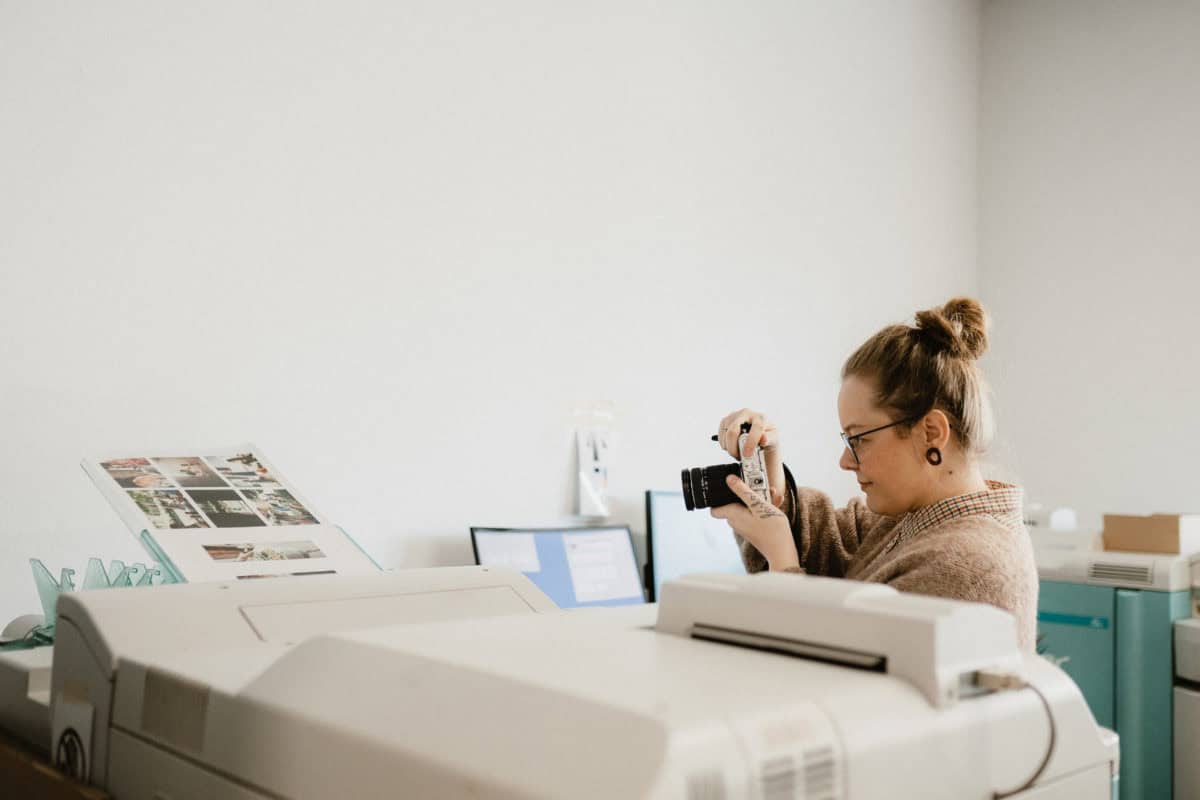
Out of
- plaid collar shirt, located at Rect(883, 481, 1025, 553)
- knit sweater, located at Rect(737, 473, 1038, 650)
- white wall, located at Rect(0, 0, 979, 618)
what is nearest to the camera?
knit sweater, located at Rect(737, 473, 1038, 650)

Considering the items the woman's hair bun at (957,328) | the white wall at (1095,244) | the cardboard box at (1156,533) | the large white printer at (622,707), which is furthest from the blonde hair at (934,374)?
the white wall at (1095,244)

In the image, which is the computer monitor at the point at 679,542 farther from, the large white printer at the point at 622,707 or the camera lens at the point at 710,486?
the large white printer at the point at 622,707

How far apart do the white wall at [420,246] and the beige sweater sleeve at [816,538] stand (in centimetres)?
82

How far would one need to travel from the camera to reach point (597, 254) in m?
2.48

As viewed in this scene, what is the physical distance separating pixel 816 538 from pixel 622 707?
1.12 meters

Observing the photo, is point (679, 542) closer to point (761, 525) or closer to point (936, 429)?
point (761, 525)

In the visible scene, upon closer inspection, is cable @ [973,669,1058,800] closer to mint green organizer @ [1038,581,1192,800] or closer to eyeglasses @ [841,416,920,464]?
eyeglasses @ [841,416,920,464]

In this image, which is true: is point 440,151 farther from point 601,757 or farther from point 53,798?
point 601,757

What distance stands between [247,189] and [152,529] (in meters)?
0.92

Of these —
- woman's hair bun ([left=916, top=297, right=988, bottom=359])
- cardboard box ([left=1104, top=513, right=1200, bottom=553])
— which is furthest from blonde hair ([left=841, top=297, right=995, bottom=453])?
cardboard box ([left=1104, top=513, right=1200, bottom=553])

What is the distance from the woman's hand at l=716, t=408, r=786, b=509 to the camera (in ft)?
4.94

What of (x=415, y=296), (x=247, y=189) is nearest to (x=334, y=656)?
(x=247, y=189)

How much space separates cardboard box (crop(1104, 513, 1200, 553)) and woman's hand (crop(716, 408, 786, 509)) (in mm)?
1735

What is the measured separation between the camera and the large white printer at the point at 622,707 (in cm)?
51
